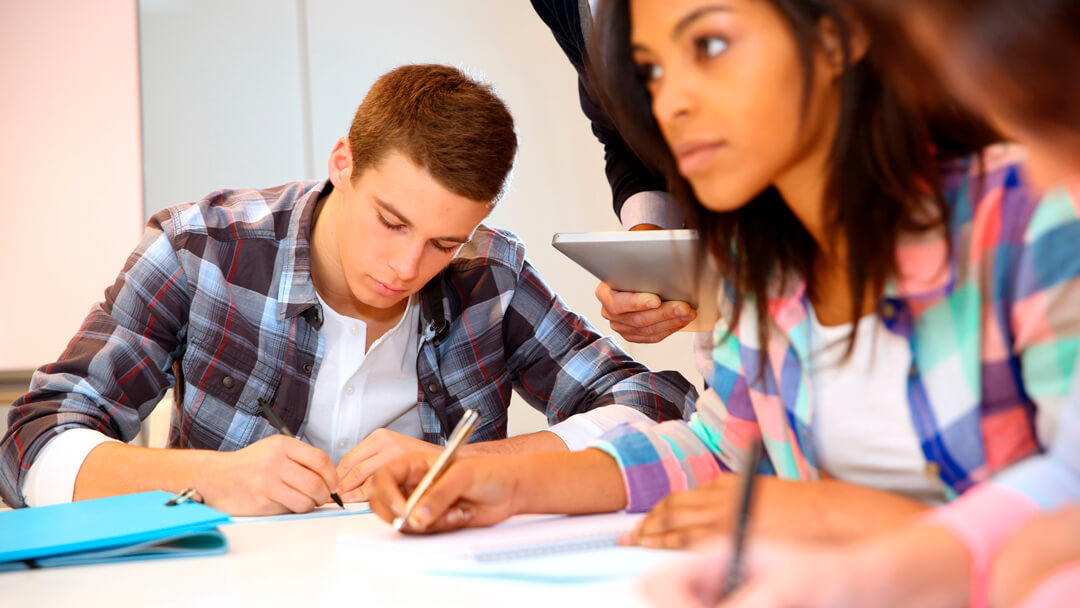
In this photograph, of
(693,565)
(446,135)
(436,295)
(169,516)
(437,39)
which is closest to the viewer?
(693,565)

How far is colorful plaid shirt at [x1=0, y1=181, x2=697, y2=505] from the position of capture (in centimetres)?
137

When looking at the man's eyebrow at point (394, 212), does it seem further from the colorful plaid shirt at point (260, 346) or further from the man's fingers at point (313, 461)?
the man's fingers at point (313, 461)

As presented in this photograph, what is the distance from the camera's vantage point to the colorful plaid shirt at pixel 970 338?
0.58 m

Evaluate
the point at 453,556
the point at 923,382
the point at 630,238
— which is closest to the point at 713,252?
the point at 630,238

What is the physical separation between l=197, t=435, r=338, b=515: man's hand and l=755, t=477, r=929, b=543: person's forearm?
558 mm

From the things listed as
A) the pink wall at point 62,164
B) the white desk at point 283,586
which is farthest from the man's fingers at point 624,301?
the pink wall at point 62,164

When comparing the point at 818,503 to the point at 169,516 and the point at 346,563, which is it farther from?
the point at 169,516

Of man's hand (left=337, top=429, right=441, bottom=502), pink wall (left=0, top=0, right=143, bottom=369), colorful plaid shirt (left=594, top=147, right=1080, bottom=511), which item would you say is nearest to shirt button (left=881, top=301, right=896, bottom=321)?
colorful plaid shirt (left=594, top=147, right=1080, bottom=511)

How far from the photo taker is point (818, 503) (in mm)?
646

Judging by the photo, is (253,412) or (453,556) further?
(253,412)

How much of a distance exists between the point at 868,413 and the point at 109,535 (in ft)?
2.07

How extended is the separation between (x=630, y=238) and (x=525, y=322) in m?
0.63

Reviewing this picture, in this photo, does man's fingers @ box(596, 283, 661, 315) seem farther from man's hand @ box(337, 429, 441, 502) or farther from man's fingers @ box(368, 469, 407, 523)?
man's fingers @ box(368, 469, 407, 523)

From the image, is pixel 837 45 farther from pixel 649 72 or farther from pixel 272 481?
pixel 272 481
